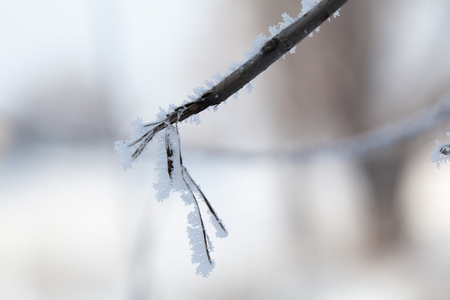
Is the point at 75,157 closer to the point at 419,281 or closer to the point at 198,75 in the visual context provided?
the point at 198,75

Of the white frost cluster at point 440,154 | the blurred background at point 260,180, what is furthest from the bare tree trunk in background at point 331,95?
the white frost cluster at point 440,154

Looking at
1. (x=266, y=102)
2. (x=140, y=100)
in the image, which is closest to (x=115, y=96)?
(x=140, y=100)

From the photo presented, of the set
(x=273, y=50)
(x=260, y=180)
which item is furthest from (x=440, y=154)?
(x=260, y=180)

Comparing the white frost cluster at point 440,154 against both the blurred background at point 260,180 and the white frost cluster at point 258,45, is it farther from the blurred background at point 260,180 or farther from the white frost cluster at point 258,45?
the blurred background at point 260,180

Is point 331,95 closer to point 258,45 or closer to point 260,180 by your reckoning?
point 260,180

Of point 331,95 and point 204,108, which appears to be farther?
point 331,95

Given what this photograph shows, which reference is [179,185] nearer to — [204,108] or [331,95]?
[204,108]

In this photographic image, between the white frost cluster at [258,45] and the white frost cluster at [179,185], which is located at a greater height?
the white frost cluster at [258,45]

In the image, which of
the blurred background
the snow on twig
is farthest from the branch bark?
the blurred background

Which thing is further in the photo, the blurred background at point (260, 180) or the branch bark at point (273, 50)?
the blurred background at point (260, 180)

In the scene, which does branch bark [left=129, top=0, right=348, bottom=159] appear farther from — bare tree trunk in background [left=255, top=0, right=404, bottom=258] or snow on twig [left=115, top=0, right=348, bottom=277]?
bare tree trunk in background [left=255, top=0, right=404, bottom=258]

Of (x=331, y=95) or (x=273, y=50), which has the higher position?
(x=331, y=95)
